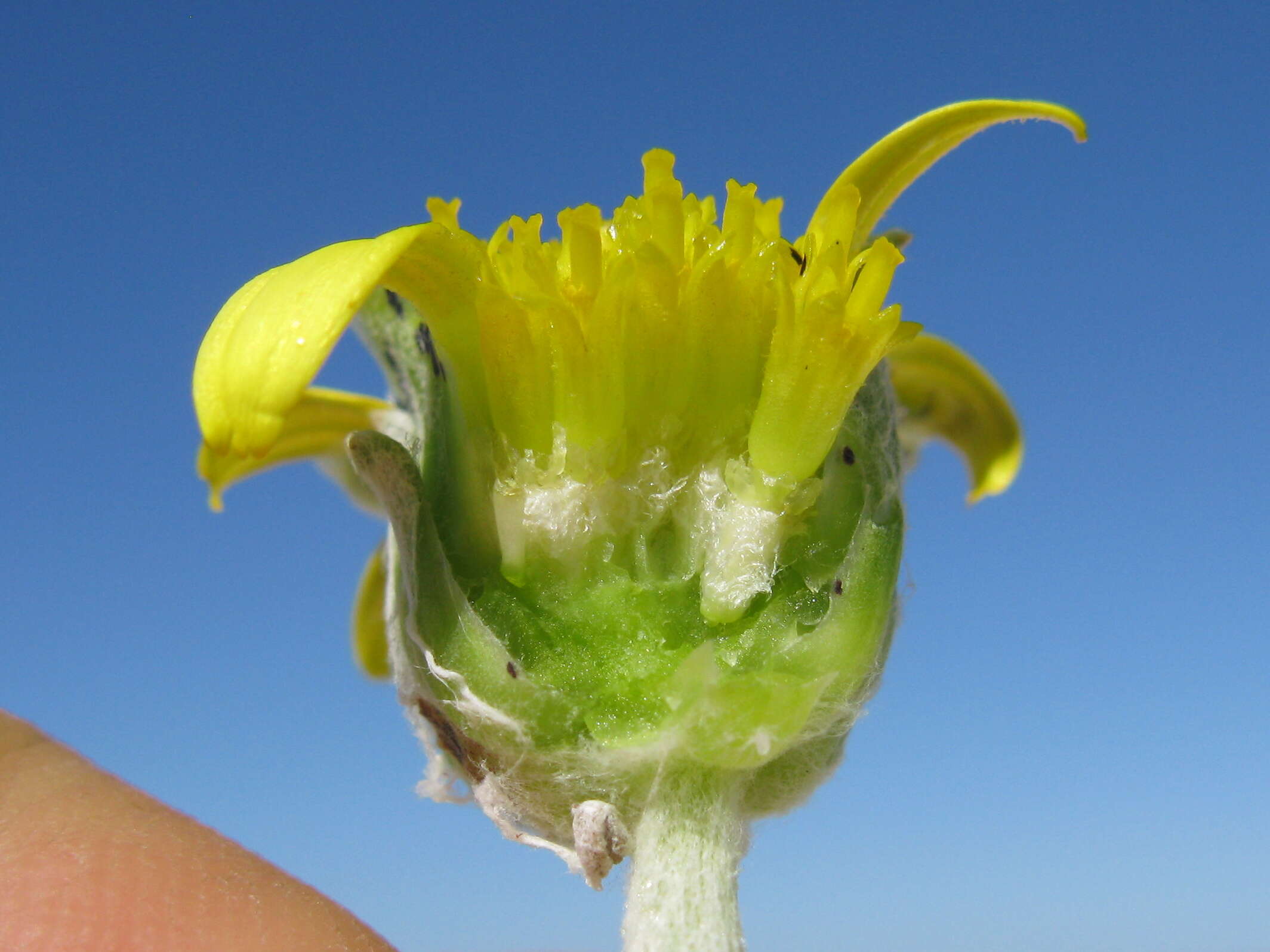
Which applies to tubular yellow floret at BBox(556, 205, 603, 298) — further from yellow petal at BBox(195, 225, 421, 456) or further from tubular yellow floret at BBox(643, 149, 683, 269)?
yellow petal at BBox(195, 225, 421, 456)

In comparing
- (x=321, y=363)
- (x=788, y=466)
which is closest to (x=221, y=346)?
(x=321, y=363)

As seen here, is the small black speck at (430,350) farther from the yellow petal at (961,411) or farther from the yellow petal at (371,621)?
the yellow petal at (961,411)

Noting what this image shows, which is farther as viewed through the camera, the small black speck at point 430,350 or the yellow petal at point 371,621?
the yellow petal at point 371,621

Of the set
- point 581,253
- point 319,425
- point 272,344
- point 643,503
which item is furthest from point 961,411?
Answer: point 272,344

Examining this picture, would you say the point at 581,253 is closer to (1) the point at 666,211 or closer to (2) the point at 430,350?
(1) the point at 666,211

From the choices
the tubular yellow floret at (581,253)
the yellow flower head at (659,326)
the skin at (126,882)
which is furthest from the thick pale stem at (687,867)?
the skin at (126,882)

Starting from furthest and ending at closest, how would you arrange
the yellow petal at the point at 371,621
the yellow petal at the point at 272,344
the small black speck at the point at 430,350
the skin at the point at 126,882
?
the yellow petal at the point at 371,621
the skin at the point at 126,882
the small black speck at the point at 430,350
the yellow petal at the point at 272,344
